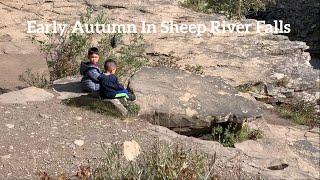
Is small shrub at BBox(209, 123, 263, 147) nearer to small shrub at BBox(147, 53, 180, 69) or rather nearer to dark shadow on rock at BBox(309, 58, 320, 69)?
small shrub at BBox(147, 53, 180, 69)

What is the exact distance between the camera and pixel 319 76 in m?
12.4

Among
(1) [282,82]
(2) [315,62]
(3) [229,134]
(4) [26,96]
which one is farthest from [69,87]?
(2) [315,62]

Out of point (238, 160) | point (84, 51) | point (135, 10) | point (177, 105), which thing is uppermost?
point (135, 10)

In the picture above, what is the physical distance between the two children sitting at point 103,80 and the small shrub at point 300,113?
4823 millimetres

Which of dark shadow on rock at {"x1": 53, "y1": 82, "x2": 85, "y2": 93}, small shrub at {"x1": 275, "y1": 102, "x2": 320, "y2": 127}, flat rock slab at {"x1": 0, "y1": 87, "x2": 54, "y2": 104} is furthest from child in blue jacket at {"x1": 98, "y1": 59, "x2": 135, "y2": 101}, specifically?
small shrub at {"x1": 275, "y1": 102, "x2": 320, "y2": 127}

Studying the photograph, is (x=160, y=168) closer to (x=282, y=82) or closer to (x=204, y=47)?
(x=282, y=82)

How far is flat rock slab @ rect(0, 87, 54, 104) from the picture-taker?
7.40 metres

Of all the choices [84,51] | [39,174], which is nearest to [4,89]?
[84,51]

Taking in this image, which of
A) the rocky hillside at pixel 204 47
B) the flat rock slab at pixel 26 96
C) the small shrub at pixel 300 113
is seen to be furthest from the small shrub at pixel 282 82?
the flat rock slab at pixel 26 96

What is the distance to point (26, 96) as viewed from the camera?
7582 millimetres

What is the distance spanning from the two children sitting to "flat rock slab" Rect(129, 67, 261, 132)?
0.43 metres

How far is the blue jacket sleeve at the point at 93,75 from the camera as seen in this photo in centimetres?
763

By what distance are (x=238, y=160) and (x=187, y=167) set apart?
2408 mm

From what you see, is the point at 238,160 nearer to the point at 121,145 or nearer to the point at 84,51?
the point at 121,145
